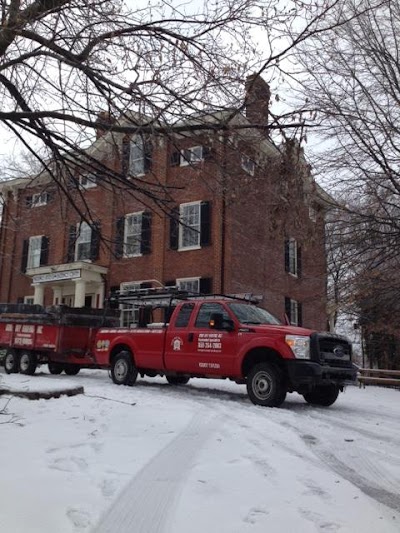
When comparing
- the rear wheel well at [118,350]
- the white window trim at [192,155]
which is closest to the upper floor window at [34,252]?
the rear wheel well at [118,350]

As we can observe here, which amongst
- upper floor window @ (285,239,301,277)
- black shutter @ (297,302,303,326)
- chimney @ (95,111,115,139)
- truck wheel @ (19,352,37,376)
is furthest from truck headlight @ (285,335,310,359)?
black shutter @ (297,302,303,326)

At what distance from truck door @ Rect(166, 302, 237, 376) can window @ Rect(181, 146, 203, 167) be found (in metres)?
4.44

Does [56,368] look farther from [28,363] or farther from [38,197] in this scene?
[38,197]

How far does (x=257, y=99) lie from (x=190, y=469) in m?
3.98

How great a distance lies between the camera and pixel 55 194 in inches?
366

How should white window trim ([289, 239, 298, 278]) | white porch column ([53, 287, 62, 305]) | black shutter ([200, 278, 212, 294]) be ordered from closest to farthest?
black shutter ([200, 278, 212, 294]) < white window trim ([289, 239, 298, 278]) < white porch column ([53, 287, 62, 305])

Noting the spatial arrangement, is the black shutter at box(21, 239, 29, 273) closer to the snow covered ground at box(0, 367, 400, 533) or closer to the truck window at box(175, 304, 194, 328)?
the truck window at box(175, 304, 194, 328)

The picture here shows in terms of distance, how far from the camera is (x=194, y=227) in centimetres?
2073

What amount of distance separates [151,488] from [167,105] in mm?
4013

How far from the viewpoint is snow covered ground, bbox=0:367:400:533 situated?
3906mm

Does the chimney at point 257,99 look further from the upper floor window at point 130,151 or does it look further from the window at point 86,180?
the window at point 86,180

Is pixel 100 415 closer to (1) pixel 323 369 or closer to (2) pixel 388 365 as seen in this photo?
(1) pixel 323 369

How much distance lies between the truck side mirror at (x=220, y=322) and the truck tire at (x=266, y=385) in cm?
100

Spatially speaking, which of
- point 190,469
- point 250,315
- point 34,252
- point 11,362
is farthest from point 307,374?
point 34,252
